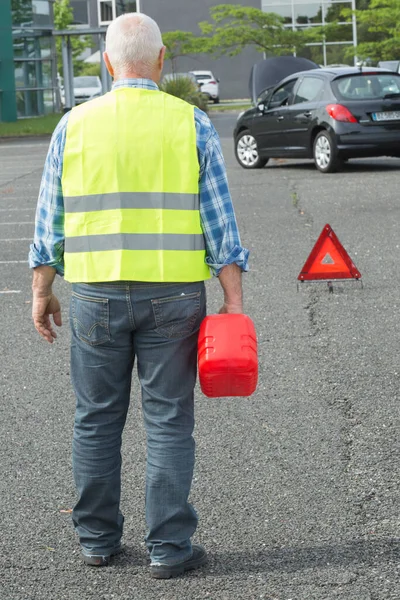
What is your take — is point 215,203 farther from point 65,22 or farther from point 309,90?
point 65,22

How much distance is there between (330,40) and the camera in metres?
66.9

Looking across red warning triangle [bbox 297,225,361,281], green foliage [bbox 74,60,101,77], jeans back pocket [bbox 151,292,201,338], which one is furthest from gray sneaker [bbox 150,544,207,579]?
green foliage [bbox 74,60,101,77]

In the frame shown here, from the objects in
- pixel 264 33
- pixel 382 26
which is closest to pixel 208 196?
pixel 382 26

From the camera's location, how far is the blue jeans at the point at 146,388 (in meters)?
3.89

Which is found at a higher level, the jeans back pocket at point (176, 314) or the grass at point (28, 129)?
the jeans back pocket at point (176, 314)

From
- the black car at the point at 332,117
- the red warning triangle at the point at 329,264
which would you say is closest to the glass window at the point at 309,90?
the black car at the point at 332,117

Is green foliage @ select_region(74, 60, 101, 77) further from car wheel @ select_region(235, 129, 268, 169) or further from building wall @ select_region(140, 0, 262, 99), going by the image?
car wheel @ select_region(235, 129, 268, 169)

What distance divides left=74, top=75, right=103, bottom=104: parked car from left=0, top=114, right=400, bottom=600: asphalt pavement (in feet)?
156

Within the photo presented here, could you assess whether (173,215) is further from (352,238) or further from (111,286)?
(352,238)

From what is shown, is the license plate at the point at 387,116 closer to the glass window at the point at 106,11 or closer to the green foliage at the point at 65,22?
the glass window at the point at 106,11

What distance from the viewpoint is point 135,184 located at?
384 cm

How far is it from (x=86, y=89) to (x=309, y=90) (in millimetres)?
38450

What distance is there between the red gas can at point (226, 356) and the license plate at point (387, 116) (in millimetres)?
15673

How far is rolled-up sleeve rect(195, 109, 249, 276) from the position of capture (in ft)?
12.7
